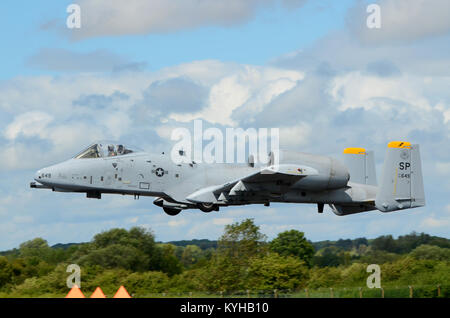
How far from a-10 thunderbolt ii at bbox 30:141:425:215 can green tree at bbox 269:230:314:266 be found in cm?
1025

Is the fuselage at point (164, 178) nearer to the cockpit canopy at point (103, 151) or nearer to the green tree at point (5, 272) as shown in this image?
the cockpit canopy at point (103, 151)

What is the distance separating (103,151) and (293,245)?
16140mm

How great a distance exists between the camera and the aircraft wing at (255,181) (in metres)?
27.7

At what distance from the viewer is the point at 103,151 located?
1142 inches

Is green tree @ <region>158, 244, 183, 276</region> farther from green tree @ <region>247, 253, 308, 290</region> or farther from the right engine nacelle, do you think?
the right engine nacelle

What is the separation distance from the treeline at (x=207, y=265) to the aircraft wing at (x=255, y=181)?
11.3 feet

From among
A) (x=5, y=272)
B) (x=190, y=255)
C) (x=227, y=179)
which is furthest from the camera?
(x=190, y=255)

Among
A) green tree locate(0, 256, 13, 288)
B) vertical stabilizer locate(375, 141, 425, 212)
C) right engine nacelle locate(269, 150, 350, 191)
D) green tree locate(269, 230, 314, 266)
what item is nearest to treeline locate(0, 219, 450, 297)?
green tree locate(0, 256, 13, 288)

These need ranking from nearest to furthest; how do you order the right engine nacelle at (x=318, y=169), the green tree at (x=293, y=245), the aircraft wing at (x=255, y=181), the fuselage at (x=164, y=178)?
the aircraft wing at (x=255, y=181), the right engine nacelle at (x=318, y=169), the fuselage at (x=164, y=178), the green tree at (x=293, y=245)

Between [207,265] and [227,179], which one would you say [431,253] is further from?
[227,179]

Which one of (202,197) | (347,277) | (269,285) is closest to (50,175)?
(202,197)

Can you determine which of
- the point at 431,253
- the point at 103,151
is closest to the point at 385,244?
the point at 431,253

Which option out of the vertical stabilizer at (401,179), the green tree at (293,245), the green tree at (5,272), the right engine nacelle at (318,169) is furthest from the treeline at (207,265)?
the right engine nacelle at (318,169)
